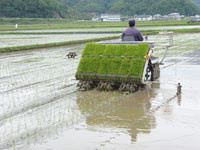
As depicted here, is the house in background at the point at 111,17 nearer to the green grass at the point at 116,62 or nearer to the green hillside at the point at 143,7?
the green hillside at the point at 143,7

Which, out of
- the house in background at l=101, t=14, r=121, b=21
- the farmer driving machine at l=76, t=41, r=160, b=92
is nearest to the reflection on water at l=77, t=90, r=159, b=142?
the farmer driving machine at l=76, t=41, r=160, b=92

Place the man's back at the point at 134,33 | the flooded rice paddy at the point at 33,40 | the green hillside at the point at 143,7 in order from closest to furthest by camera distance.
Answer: the man's back at the point at 134,33 → the flooded rice paddy at the point at 33,40 → the green hillside at the point at 143,7

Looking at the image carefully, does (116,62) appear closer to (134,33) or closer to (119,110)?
(134,33)

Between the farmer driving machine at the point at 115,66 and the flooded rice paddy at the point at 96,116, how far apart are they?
0.35 metres

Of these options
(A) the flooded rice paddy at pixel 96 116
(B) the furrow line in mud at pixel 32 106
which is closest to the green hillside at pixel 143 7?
(A) the flooded rice paddy at pixel 96 116

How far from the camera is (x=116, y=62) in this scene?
11320mm

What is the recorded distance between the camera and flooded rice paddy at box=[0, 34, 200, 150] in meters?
6.91

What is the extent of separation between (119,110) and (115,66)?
2.37 metres

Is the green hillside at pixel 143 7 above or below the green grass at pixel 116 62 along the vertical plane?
above

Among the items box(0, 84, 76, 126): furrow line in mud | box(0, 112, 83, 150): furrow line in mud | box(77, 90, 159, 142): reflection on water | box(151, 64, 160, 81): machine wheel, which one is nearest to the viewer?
box(0, 112, 83, 150): furrow line in mud

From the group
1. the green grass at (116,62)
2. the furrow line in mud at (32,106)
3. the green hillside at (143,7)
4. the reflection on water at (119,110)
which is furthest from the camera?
the green hillside at (143,7)

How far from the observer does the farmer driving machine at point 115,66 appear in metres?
11.0

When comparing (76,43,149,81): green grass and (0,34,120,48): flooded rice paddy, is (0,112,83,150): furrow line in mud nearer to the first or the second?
(76,43,149,81): green grass

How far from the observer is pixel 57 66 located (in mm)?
17594
